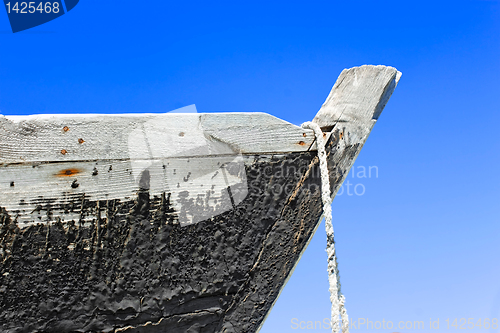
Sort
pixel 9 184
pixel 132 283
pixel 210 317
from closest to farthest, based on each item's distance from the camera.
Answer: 1. pixel 9 184
2. pixel 132 283
3. pixel 210 317

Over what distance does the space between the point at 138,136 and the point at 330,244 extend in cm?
79

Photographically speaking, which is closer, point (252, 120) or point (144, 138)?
point (144, 138)

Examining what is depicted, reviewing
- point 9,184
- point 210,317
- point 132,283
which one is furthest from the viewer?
point 210,317

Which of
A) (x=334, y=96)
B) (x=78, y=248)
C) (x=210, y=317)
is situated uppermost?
(x=334, y=96)

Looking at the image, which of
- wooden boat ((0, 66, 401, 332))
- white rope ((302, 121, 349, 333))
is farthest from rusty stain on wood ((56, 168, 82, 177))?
white rope ((302, 121, 349, 333))

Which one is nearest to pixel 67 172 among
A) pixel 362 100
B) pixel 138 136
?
pixel 138 136

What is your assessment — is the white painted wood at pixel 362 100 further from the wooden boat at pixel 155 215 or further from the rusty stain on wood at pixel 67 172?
the rusty stain on wood at pixel 67 172

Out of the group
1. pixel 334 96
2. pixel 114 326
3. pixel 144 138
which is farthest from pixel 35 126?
pixel 334 96

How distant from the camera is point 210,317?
136 cm

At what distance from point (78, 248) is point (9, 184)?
0.92 ft

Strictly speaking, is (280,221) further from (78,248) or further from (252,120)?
(78,248)

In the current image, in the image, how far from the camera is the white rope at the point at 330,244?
1.36 meters

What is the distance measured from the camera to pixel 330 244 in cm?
142

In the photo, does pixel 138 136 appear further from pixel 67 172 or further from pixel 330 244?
pixel 330 244
